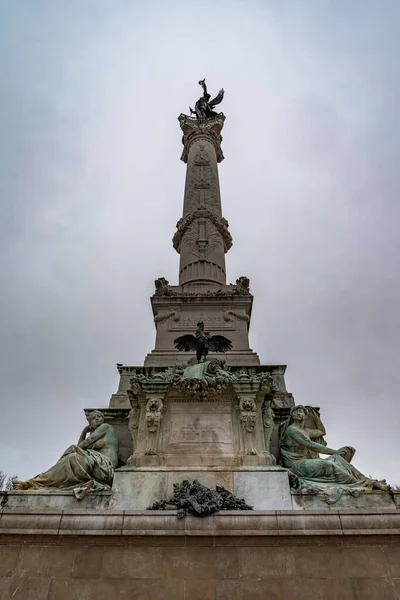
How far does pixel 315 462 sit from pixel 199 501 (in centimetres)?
311

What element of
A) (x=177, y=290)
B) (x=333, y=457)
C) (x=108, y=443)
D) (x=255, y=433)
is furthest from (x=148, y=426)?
(x=177, y=290)

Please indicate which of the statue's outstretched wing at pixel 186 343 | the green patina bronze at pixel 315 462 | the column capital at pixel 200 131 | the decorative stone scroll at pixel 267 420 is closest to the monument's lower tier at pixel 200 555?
the green patina bronze at pixel 315 462

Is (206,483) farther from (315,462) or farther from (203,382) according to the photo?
(315,462)

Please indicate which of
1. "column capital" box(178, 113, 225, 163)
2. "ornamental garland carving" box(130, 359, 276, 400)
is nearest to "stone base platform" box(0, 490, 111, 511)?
"ornamental garland carving" box(130, 359, 276, 400)

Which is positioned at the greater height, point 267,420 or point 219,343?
point 219,343

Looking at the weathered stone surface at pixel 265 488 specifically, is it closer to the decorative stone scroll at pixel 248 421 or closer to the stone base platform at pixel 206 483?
the stone base platform at pixel 206 483

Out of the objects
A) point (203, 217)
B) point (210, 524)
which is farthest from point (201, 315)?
point (210, 524)

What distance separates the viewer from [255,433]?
11594 mm

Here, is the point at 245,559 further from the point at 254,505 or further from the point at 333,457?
the point at 333,457

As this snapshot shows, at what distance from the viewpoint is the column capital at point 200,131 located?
28.1 m

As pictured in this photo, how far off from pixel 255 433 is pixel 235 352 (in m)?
4.55

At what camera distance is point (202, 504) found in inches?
386

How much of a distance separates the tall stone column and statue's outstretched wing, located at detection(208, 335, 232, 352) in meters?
3.32

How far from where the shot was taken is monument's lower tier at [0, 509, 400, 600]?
8.86 meters
